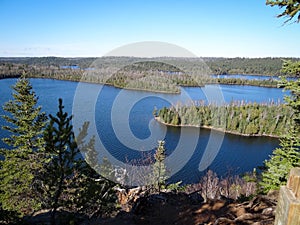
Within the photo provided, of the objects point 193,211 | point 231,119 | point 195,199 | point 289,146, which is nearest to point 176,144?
point 231,119

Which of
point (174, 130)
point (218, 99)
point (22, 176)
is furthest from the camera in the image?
point (218, 99)

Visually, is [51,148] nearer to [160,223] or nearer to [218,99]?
[160,223]

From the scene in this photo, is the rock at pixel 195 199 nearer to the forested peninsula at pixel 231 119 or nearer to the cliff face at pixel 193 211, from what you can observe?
the cliff face at pixel 193 211

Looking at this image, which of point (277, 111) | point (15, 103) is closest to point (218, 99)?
point (277, 111)

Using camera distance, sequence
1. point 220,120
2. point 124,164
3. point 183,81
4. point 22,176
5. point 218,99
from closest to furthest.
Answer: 1. point 22,176
2. point 124,164
3. point 220,120
4. point 218,99
5. point 183,81

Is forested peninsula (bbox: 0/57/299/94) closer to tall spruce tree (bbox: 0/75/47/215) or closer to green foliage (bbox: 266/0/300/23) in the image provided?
tall spruce tree (bbox: 0/75/47/215)

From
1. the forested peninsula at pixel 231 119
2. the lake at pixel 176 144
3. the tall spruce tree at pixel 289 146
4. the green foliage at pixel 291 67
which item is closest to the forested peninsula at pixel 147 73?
the forested peninsula at pixel 231 119
